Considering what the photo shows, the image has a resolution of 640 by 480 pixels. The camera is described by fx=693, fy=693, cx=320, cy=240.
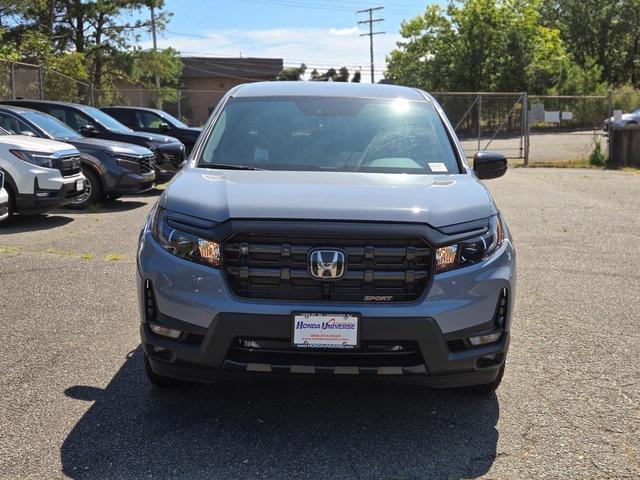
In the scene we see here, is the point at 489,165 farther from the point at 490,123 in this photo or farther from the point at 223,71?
the point at 223,71

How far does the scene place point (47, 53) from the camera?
2794 centimetres

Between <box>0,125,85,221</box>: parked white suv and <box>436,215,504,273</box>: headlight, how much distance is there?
306 inches

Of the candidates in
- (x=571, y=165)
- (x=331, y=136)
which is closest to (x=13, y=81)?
(x=331, y=136)

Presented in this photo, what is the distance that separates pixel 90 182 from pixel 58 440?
911 centimetres

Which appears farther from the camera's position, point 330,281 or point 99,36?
point 99,36

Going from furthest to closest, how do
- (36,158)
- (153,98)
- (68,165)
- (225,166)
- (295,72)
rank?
1. (295,72)
2. (153,98)
3. (68,165)
4. (36,158)
5. (225,166)

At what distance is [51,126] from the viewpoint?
1179cm

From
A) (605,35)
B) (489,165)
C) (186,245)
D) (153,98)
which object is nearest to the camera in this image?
(186,245)

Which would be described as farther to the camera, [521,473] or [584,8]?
[584,8]

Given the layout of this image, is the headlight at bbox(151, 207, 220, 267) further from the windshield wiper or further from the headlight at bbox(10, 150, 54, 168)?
the headlight at bbox(10, 150, 54, 168)

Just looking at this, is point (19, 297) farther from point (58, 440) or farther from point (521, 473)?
point (521, 473)

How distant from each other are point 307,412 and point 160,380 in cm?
85

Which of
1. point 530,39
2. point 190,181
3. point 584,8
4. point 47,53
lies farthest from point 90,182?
point 584,8

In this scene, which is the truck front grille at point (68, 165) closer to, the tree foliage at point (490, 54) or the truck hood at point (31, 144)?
the truck hood at point (31, 144)
